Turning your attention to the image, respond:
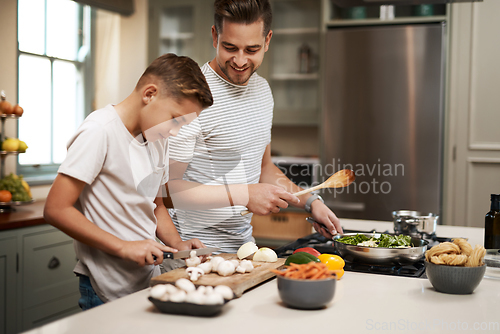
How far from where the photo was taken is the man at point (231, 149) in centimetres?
141

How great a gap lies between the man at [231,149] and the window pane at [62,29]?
2340 mm

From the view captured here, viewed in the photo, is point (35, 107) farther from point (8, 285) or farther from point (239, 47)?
point (239, 47)

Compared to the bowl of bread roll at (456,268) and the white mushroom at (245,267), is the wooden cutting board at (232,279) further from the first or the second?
the bowl of bread roll at (456,268)

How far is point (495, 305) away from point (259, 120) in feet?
3.14

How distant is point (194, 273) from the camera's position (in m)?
1.02

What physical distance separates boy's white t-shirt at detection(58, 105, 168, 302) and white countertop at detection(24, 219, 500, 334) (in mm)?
203

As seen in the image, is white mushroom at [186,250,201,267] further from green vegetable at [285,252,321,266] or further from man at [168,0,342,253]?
man at [168,0,342,253]

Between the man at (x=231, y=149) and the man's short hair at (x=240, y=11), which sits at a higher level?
the man's short hair at (x=240, y=11)

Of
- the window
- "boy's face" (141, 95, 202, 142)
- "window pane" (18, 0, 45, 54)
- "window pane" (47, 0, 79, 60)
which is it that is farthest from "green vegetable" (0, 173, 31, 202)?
"boy's face" (141, 95, 202, 142)

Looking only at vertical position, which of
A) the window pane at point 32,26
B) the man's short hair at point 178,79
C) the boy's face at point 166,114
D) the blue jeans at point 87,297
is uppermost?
the window pane at point 32,26

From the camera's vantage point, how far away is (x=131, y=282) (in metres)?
1.18

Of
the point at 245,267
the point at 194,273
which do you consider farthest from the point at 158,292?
the point at 245,267

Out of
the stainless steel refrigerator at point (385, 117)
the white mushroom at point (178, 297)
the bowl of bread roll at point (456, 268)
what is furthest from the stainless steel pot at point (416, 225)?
the stainless steel refrigerator at point (385, 117)

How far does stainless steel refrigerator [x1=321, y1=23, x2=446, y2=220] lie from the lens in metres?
3.04
